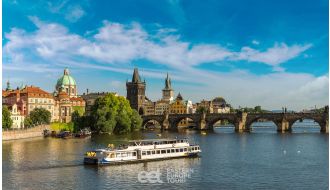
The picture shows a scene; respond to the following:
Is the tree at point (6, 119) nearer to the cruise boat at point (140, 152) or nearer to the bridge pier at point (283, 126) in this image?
the cruise boat at point (140, 152)

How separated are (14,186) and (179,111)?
153m

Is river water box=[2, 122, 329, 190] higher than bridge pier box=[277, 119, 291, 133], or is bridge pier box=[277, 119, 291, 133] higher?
bridge pier box=[277, 119, 291, 133]

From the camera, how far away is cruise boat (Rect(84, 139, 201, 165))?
45.9 m

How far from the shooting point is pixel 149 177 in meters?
38.8

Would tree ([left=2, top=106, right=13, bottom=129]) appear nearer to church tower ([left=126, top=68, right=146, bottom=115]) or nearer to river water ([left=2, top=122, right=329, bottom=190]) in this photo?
river water ([left=2, top=122, right=329, bottom=190])

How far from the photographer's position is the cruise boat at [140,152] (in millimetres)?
45906

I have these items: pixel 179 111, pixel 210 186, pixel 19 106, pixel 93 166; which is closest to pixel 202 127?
pixel 19 106

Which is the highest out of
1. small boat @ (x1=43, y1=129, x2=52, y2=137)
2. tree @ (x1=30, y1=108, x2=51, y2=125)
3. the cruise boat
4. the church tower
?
the church tower

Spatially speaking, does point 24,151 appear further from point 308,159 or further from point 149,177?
point 308,159

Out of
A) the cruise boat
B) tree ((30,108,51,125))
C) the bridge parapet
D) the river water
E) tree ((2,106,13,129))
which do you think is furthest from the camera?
the bridge parapet

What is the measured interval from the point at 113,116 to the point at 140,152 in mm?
50051

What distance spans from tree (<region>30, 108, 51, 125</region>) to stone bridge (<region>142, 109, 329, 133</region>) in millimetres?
41840

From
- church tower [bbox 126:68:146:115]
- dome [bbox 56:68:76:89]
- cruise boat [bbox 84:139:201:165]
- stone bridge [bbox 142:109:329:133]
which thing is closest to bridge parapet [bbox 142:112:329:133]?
stone bridge [bbox 142:109:329:133]

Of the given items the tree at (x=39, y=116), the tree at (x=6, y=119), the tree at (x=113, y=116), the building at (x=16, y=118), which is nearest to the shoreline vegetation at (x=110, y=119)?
the tree at (x=113, y=116)
